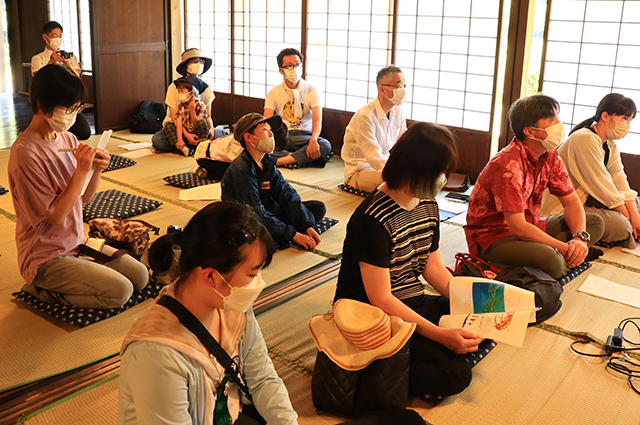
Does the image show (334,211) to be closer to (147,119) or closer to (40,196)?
(40,196)

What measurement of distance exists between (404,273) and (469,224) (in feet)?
3.76

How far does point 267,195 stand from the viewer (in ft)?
12.6

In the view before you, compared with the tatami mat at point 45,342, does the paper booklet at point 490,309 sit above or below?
above

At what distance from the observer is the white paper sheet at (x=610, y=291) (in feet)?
10.3

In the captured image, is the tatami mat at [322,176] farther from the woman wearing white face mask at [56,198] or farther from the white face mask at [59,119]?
the white face mask at [59,119]

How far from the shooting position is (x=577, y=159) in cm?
383

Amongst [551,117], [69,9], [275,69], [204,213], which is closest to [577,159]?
[551,117]

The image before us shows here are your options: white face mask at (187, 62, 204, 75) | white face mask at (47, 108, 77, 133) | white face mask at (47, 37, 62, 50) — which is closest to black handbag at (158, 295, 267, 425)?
white face mask at (47, 108, 77, 133)

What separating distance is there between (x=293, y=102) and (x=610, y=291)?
3692mm

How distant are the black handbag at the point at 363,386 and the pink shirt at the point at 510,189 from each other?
4.30ft

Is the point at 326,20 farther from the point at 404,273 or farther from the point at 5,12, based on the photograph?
the point at 5,12

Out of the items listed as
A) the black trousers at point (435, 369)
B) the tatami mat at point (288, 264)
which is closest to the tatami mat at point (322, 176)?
the tatami mat at point (288, 264)

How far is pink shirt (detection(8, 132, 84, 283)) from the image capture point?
102 inches

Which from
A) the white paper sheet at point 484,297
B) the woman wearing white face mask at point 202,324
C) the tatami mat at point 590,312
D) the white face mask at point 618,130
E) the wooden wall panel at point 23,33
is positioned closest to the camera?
the woman wearing white face mask at point 202,324
